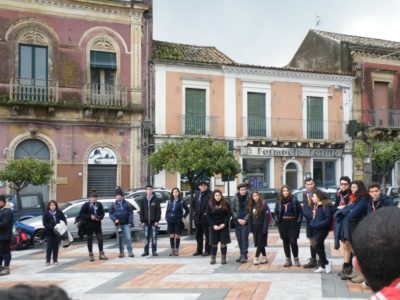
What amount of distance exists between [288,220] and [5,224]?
19.1 feet

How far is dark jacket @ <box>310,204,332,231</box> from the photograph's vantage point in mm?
10000

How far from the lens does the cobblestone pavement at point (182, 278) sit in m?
8.34

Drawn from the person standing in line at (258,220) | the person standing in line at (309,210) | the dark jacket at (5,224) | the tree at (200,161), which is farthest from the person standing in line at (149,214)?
the tree at (200,161)

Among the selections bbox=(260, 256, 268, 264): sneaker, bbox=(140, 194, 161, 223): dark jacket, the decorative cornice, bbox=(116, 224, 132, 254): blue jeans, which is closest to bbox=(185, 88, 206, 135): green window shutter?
the decorative cornice

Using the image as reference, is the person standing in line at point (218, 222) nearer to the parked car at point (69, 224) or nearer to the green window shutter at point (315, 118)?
the parked car at point (69, 224)

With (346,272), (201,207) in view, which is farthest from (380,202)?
(201,207)

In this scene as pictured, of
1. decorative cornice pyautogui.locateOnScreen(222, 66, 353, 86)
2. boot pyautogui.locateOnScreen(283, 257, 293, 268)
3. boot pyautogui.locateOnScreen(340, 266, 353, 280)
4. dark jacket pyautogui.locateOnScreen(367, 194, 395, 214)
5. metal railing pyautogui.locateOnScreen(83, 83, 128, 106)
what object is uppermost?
decorative cornice pyautogui.locateOnScreen(222, 66, 353, 86)

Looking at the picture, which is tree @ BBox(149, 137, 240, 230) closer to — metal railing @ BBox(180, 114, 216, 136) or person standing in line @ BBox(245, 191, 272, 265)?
metal railing @ BBox(180, 114, 216, 136)

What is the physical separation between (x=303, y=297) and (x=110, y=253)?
7.14 metres

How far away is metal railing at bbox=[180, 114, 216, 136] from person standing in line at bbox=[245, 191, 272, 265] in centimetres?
1433

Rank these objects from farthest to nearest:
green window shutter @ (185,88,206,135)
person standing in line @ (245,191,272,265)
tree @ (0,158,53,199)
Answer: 1. green window shutter @ (185,88,206,135)
2. tree @ (0,158,53,199)
3. person standing in line @ (245,191,272,265)

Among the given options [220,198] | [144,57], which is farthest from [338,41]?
[220,198]

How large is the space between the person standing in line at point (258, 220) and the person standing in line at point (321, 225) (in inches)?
54.6

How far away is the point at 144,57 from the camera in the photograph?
83.9ft
